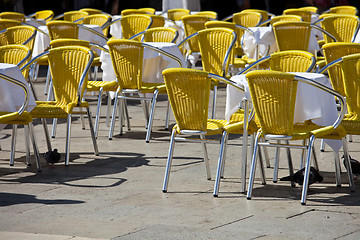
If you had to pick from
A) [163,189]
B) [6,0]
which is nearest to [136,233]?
[163,189]

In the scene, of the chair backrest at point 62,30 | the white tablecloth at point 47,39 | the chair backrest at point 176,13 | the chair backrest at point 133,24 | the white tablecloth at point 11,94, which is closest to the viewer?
the white tablecloth at point 11,94

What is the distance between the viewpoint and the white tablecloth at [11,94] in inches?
287

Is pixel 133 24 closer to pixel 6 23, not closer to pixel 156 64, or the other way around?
pixel 6 23

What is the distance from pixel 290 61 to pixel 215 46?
229 centimetres

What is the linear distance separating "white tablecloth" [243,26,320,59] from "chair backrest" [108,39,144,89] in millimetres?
2522

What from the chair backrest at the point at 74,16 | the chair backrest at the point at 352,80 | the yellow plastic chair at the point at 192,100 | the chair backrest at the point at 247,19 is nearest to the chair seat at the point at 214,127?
the yellow plastic chair at the point at 192,100

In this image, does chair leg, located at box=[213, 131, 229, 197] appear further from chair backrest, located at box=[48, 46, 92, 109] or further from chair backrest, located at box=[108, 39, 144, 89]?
chair backrest, located at box=[108, 39, 144, 89]

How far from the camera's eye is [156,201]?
6.11 metres

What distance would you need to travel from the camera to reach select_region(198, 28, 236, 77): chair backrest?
9.32m

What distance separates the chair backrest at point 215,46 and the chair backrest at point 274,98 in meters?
3.28

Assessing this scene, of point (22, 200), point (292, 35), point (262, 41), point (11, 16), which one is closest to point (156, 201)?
point (22, 200)

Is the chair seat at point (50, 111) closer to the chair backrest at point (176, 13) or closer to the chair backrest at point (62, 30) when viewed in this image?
the chair backrest at point (62, 30)

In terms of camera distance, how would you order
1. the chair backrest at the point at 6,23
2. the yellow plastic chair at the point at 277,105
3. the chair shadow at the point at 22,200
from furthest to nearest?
the chair backrest at the point at 6,23 → the chair shadow at the point at 22,200 → the yellow plastic chair at the point at 277,105

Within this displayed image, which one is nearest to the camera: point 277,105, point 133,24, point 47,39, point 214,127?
point 277,105
